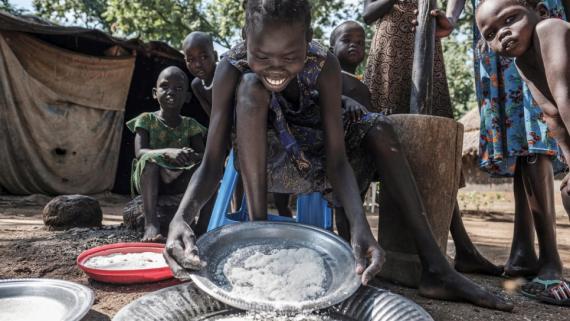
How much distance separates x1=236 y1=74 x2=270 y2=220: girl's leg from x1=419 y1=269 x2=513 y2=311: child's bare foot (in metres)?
0.62

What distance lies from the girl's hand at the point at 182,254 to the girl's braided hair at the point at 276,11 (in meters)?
0.69

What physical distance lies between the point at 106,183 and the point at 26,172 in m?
1.08

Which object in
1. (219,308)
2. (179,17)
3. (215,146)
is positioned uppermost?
(179,17)

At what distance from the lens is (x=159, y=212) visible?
2762mm

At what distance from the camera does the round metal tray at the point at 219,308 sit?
1.13 m

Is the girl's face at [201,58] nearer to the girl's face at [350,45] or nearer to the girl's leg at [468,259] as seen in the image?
the girl's face at [350,45]

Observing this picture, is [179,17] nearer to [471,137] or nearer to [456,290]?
[471,137]

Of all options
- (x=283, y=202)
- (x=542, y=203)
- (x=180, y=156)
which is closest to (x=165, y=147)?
(x=180, y=156)

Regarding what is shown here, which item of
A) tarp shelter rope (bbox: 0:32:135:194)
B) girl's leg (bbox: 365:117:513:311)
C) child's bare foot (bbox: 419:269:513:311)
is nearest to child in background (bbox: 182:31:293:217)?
girl's leg (bbox: 365:117:513:311)

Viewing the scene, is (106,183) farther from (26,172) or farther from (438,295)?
(438,295)

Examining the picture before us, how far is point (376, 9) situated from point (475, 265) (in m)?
1.34

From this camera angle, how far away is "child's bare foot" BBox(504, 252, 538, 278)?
1.90 meters

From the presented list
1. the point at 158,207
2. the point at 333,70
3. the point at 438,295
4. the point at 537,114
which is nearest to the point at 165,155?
the point at 158,207

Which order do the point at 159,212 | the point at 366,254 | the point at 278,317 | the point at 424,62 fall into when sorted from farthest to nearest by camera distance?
the point at 159,212 < the point at 424,62 < the point at 366,254 < the point at 278,317
